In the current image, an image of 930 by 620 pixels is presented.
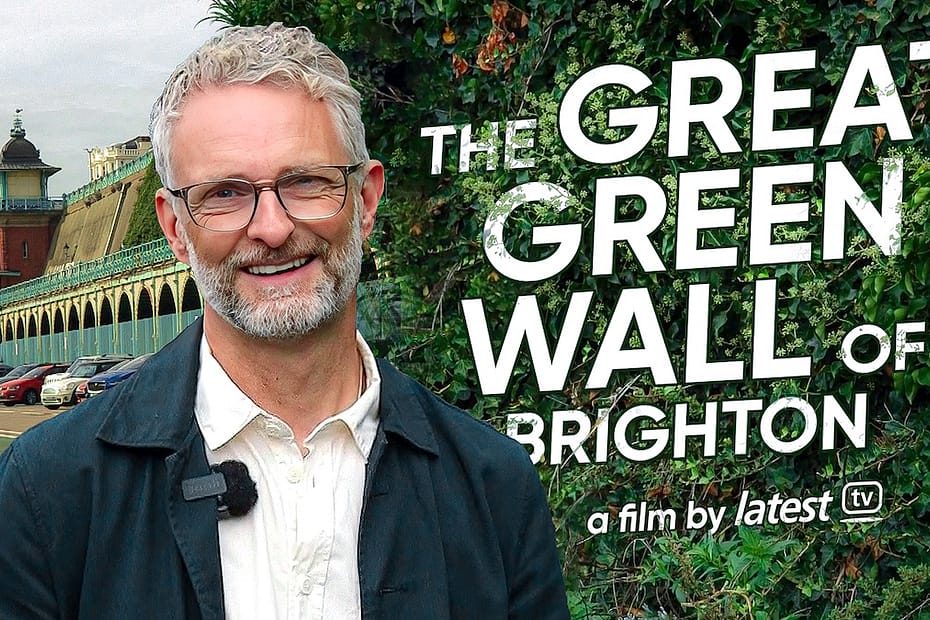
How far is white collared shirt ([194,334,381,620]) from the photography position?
1133mm

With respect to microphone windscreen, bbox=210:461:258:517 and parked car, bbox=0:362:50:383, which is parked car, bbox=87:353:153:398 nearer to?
parked car, bbox=0:362:50:383

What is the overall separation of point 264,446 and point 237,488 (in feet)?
0.22

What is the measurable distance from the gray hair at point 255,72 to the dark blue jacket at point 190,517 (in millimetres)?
206

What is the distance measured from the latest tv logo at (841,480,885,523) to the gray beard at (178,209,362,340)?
1868 millimetres

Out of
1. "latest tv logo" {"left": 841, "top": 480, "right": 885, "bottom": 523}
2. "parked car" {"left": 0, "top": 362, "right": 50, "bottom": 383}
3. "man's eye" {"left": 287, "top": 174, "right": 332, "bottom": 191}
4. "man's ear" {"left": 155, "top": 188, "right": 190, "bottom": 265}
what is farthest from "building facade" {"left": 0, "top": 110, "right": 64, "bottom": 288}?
"man's eye" {"left": 287, "top": 174, "right": 332, "bottom": 191}

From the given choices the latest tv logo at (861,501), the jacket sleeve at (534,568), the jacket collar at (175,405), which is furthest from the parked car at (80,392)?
the jacket sleeve at (534,568)

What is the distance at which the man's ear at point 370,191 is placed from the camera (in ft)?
4.07

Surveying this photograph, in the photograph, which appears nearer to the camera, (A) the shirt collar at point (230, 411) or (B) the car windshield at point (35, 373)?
(A) the shirt collar at point (230, 411)

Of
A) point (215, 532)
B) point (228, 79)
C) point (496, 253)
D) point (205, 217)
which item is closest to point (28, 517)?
point (215, 532)

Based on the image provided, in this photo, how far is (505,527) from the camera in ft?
4.05

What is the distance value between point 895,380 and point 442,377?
0.95 metres

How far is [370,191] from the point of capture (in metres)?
1.25

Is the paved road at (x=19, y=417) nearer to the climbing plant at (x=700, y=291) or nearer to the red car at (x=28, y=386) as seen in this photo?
the red car at (x=28, y=386)

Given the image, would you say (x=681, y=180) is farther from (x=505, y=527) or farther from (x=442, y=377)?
(x=505, y=527)
